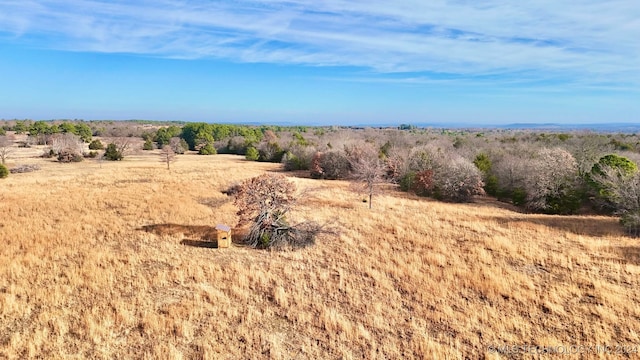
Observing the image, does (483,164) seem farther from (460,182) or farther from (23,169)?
(23,169)

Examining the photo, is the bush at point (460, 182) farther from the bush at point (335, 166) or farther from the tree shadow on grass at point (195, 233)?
the tree shadow on grass at point (195, 233)

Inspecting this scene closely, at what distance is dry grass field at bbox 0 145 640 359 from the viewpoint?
7926mm

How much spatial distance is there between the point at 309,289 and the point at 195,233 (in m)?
7.80

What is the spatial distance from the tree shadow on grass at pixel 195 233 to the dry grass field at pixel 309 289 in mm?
137

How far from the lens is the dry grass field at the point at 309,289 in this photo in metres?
7.93

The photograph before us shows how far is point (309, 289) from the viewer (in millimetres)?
10641

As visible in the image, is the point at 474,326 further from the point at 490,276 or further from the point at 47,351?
the point at 47,351

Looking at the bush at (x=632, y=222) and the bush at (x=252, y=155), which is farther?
the bush at (x=252, y=155)

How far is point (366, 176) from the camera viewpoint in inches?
943

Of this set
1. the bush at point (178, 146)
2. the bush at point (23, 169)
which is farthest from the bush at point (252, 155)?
the bush at point (23, 169)

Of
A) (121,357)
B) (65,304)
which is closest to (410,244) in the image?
(121,357)

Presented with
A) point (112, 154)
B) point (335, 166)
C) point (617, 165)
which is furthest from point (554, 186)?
point (112, 154)

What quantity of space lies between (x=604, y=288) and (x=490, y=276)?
3277 millimetres

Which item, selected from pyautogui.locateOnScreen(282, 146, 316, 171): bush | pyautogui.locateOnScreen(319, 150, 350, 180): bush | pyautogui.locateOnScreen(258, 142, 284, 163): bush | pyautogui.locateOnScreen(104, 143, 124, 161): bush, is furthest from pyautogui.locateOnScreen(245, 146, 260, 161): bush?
pyautogui.locateOnScreen(319, 150, 350, 180): bush
